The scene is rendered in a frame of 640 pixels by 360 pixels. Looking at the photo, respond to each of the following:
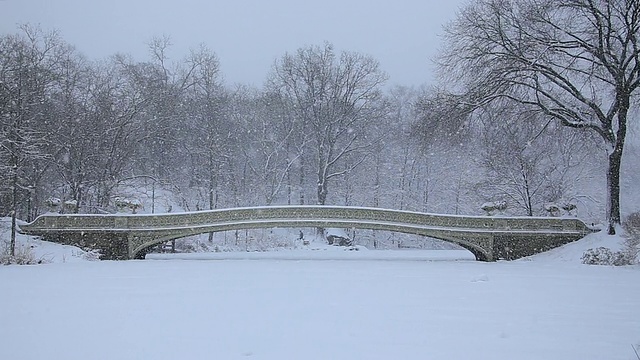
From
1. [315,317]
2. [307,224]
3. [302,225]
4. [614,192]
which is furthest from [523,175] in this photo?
[315,317]

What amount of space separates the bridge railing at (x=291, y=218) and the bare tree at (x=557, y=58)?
2.89 metres

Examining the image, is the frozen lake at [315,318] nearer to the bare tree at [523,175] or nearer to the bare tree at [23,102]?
the bare tree at [23,102]

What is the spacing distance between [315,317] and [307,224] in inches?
585

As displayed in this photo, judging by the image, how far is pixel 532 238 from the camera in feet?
67.9

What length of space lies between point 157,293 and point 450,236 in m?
14.4

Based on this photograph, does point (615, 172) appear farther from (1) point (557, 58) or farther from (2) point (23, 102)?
(2) point (23, 102)

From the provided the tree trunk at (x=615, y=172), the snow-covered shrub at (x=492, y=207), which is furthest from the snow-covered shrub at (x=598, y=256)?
the snow-covered shrub at (x=492, y=207)

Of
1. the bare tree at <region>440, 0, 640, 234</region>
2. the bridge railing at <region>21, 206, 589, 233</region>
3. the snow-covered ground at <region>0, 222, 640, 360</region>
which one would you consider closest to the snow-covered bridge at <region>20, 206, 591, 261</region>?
the bridge railing at <region>21, 206, 589, 233</region>

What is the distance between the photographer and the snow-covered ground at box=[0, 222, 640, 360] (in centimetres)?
521

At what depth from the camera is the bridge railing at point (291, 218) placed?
2042 cm

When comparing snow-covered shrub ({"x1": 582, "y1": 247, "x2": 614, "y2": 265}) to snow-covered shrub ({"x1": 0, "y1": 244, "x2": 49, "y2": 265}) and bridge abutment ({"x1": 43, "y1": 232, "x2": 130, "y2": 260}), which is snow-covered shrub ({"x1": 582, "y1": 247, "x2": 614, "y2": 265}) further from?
snow-covered shrub ({"x1": 0, "y1": 244, "x2": 49, "y2": 265})

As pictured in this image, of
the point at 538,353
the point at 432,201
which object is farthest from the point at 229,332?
the point at 432,201

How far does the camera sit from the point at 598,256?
54.1 feet

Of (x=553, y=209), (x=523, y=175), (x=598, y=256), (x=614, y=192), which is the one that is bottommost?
(x=598, y=256)
